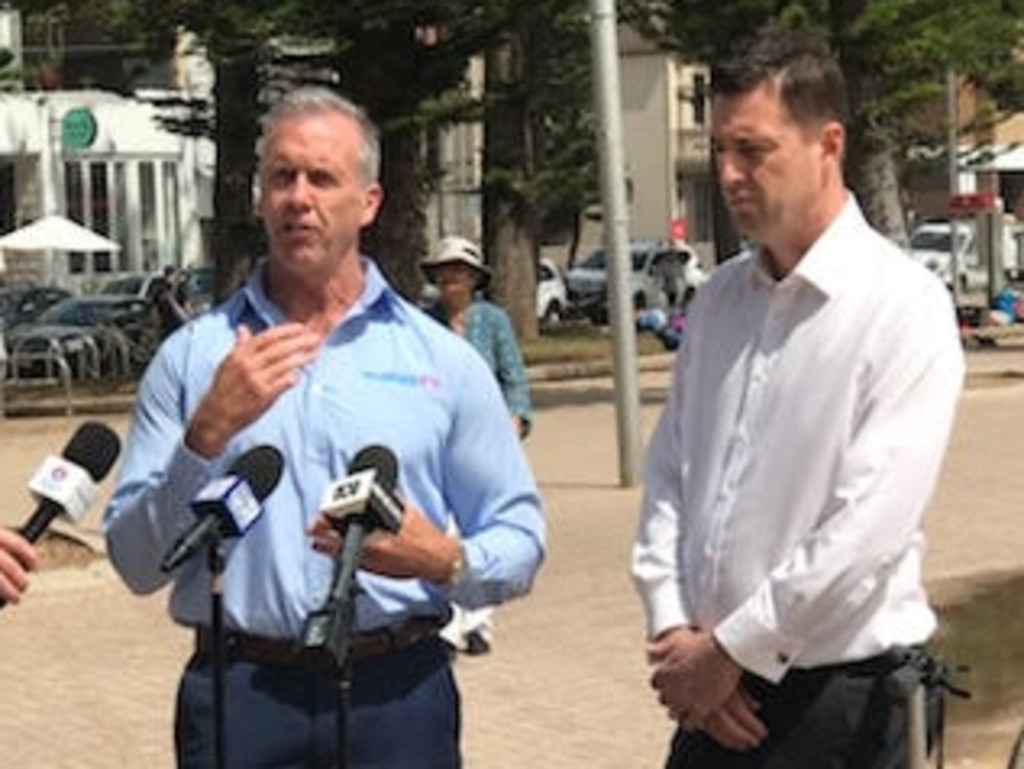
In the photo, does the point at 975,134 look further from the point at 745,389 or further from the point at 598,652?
the point at 745,389

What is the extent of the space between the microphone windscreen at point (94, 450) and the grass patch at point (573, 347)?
25539 mm

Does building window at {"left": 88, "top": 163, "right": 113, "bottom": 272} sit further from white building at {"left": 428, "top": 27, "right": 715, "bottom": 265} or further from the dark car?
the dark car

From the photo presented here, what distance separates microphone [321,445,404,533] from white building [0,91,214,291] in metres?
55.1

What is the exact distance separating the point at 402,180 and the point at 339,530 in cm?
2374

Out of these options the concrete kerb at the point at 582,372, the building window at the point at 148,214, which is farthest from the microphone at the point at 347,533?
the building window at the point at 148,214

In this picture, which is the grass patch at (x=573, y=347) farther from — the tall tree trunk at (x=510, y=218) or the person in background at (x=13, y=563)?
the person in background at (x=13, y=563)

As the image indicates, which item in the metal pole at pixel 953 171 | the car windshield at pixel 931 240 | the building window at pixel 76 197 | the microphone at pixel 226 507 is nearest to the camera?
the microphone at pixel 226 507

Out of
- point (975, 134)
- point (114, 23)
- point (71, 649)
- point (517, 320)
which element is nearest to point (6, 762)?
point (71, 649)

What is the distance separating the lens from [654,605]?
4.14m

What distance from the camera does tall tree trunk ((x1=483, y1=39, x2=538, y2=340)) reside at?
37.9 m

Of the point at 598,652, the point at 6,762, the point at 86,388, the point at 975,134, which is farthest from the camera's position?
the point at 975,134

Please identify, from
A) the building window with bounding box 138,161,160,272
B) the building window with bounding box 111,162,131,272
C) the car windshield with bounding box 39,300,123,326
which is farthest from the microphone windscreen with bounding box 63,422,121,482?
the building window with bounding box 138,161,160,272

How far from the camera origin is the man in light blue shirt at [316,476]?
409 centimetres

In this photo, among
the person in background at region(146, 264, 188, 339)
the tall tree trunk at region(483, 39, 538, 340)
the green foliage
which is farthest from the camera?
the tall tree trunk at region(483, 39, 538, 340)
